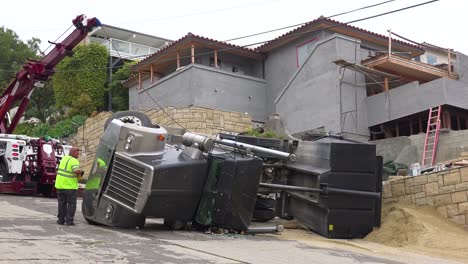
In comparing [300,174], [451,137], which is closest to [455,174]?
[300,174]

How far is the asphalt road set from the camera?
6281mm

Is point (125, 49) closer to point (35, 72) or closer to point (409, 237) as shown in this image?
point (35, 72)

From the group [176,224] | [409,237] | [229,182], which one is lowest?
[409,237]

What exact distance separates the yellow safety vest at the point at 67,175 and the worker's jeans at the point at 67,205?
89mm

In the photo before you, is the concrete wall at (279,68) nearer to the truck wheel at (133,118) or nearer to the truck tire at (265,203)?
the truck tire at (265,203)

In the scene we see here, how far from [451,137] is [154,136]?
1003cm

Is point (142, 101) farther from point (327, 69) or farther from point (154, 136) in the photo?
point (154, 136)

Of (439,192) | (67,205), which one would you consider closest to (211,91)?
(439,192)

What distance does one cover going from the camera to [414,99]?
17188 millimetres

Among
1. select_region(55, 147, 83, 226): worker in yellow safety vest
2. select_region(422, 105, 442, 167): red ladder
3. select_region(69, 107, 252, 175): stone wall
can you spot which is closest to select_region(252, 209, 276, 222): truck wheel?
select_region(55, 147, 83, 226): worker in yellow safety vest

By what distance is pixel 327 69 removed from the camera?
18938 millimetres

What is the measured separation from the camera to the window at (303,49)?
2219cm

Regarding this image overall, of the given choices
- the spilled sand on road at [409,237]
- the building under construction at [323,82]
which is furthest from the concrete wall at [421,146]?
the spilled sand on road at [409,237]

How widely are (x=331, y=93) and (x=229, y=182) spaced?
10383mm
